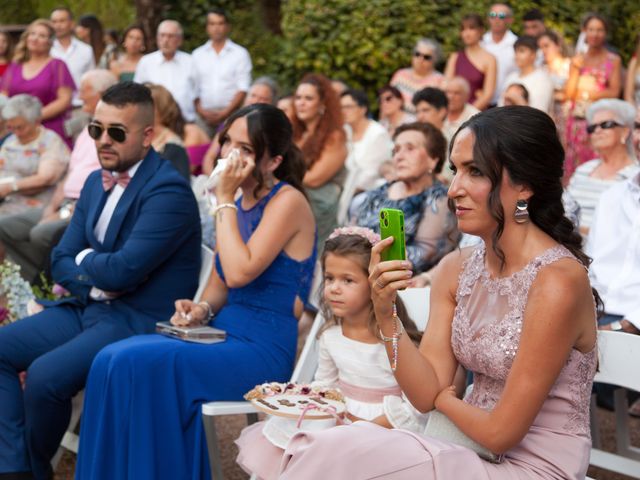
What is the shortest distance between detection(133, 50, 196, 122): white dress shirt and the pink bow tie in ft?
18.8

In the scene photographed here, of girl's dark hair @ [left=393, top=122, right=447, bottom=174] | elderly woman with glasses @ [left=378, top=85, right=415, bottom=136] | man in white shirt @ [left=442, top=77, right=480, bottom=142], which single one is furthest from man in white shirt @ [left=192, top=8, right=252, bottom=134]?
girl's dark hair @ [left=393, top=122, right=447, bottom=174]

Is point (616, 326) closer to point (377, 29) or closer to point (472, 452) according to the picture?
point (472, 452)

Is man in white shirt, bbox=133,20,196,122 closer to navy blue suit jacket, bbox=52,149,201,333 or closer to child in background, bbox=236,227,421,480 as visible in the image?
navy blue suit jacket, bbox=52,149,201,333

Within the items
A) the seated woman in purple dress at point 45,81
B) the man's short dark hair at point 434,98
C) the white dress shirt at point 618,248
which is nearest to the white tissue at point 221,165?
the white dress shirt at point 618,248

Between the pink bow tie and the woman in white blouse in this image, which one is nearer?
the pink bow tie

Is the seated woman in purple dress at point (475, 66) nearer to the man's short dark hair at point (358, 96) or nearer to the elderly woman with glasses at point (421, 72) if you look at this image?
the elderly woman with glasses at point (421, 72)

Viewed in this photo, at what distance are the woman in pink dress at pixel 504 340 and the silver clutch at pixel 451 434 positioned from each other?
0.10 ft

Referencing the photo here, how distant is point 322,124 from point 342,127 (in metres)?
0.15

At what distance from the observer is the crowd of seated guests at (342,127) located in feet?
17.1

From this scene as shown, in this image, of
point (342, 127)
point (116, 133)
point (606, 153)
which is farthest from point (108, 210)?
point (606, 153)

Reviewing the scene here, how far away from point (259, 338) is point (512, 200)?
186 centimetres

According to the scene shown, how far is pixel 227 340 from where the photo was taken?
4.45 metres

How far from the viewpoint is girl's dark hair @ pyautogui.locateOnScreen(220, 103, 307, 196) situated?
458 cm

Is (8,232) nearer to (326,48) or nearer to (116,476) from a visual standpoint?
(116,476)
